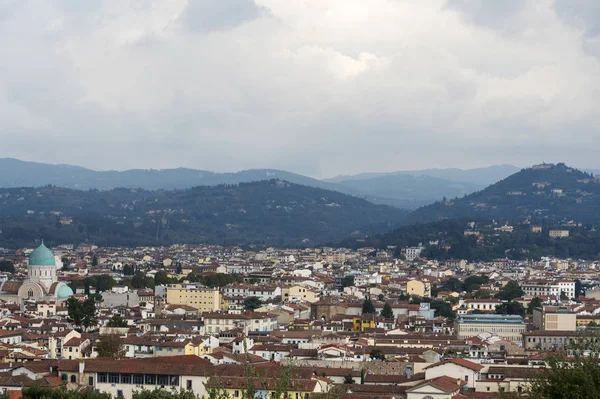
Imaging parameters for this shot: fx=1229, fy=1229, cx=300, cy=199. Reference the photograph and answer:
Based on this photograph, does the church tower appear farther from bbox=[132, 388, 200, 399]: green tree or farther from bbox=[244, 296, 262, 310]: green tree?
bbox=[132, 388, 200, 399]: green tree

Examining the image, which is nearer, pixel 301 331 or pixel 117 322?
pixel 301 331

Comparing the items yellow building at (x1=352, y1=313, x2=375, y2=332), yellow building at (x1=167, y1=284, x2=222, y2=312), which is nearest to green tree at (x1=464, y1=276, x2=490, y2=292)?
yellow building at (x1=167, y1=284, x2=222, y2=312)

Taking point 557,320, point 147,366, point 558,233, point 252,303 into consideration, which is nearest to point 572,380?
point 147,366

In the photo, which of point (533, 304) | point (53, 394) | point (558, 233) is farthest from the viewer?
point (558, 233)

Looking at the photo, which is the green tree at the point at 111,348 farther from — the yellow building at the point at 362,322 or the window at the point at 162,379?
the yellow building at the point at 362,322

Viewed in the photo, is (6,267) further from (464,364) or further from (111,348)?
(464,364)

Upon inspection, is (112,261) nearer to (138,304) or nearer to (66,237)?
(138,304)

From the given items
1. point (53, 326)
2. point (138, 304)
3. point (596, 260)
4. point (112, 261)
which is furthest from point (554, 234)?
point (53, 326)
